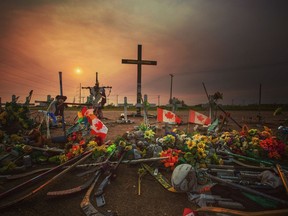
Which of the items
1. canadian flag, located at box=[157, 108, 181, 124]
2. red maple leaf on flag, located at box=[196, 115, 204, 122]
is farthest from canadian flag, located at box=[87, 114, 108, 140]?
red maple leaf on flag, located at box=[196, 115, 204, 122]

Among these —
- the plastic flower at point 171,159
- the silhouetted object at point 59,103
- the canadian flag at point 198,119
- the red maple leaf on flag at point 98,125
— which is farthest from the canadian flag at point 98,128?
the canadian flag at point 198,119

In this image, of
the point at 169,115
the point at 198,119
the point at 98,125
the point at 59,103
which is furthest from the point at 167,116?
the point at 59,103

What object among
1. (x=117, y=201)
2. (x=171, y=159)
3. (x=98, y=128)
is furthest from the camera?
(x=98, y=128)

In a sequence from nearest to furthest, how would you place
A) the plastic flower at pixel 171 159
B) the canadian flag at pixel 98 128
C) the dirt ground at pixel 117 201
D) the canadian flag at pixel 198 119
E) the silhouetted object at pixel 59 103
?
the dirt ground at pixel 117 201 < the plastic flower at pixel 171 159 < the canadian flag at pixel 98 128 < the silhouetted object at pixel 59 103 < the canadian flag at pixel 198 119

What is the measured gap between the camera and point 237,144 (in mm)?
6070

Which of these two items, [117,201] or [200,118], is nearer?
[117,201]

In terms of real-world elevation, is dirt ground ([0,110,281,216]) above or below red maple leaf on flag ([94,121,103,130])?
below

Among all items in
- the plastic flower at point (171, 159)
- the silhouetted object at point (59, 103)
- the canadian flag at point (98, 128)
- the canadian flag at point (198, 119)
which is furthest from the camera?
the canadian flag at point (198, 119)

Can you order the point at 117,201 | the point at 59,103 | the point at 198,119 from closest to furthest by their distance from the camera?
the point at 117,201, the point at 59,103, the point at 198,119

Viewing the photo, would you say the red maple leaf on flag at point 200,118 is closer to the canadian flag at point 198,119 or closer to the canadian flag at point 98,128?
the canadian flag at point 198,119

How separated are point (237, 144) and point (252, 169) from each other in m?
1.63

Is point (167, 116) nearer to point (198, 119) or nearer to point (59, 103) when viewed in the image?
point (198, 119)

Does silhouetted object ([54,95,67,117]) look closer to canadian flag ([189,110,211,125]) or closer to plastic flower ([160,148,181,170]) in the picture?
plastic flower ([160,148,181,170])

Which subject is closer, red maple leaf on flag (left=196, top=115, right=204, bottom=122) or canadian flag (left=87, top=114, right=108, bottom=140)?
canadian flag (left=87, top=114, right=108, bottom=140)
